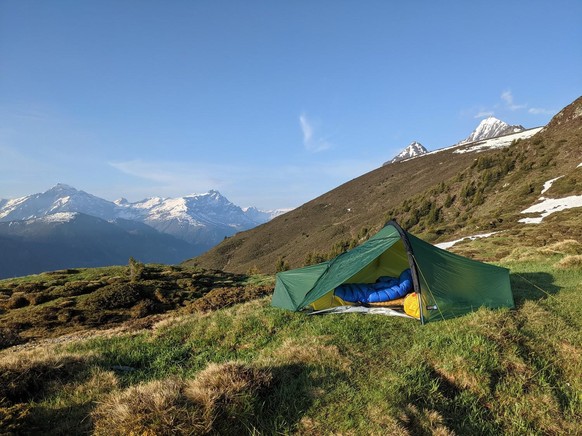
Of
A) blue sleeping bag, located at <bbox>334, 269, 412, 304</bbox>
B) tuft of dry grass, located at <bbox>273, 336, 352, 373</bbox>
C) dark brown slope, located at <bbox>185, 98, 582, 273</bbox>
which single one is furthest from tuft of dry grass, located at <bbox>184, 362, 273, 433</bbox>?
dark brown slope, located at <bbox>185, 98, 582, 273</bbox>

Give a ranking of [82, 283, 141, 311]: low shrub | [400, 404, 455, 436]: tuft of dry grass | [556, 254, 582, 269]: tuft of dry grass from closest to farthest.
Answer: [400, 404, 455, 436]: tuft of dry grass → [556, 254, 582, 269]: tuft of dry grass → [82, 283, 141, 311]: low shrub

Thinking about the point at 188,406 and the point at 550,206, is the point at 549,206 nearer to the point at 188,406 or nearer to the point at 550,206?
the point at 550,206

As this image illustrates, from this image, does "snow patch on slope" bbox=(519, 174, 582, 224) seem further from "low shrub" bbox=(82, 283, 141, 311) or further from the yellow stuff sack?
"low shrub" bbox=(82, 283, 141, 311)

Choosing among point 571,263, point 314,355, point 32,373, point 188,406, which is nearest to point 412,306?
point 314,355

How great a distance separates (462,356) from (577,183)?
44.7m

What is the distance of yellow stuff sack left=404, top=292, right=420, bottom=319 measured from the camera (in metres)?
10.4

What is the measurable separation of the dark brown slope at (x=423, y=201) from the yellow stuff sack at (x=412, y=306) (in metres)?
31.5

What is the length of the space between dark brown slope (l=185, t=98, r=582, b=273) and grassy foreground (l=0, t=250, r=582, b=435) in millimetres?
33091

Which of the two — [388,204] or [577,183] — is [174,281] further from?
[388,204]

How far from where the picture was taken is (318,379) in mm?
6234

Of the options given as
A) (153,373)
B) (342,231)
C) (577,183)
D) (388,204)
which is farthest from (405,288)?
(388,204)

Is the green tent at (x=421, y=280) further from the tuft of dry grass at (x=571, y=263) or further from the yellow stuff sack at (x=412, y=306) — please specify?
the tuft of dry grass at (x=571, y=263)

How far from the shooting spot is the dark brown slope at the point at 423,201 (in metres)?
47.4

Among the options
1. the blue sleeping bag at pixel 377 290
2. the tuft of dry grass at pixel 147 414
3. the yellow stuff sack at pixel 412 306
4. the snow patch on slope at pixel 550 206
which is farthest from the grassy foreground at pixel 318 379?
the snow patch on slope at pixel 550 206
